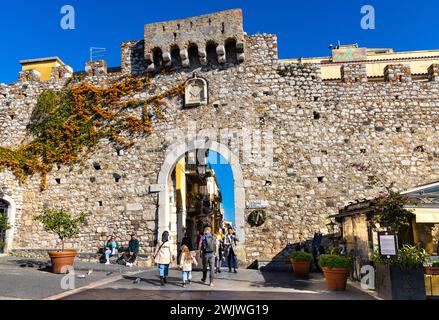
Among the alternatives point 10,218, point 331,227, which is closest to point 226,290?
point 331,227

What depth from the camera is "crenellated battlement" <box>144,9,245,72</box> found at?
13977 mm

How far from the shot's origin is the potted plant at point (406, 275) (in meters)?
6.73

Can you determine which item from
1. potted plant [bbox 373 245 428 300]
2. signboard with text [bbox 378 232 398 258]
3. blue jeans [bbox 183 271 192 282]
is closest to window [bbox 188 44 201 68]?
blue jeans [bbox 183 271 192 282]

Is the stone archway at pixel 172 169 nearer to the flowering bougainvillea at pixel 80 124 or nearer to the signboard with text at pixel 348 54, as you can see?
the flowering bougainvillea at pixel 80 124

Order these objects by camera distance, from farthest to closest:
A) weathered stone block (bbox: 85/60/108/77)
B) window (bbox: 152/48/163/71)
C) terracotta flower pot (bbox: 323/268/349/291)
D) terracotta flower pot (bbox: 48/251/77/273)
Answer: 1. weathered stone block (bbox: 85/60/108/77)
2. window (bbox: 152/48/163/71)
3. terracotta flower pot (bbox: 48/251/77/273)
4. terracotta flower pot (bbox: 323/268/349/291)

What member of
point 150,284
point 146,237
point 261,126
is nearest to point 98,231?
point 146,237

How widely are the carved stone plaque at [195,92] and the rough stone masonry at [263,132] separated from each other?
209 millimetres

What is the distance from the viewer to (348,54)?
21.4 meters

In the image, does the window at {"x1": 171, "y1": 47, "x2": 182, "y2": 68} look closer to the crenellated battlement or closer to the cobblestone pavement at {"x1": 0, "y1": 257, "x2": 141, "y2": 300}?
the crenellated battlement

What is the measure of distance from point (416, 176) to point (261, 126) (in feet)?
18.5

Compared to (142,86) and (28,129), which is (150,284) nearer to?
(142,86)

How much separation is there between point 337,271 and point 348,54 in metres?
16.6

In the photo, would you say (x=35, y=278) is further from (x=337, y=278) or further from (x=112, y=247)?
(x=337, y=278)

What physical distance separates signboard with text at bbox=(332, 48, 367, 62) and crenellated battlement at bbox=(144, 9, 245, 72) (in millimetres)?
9379
